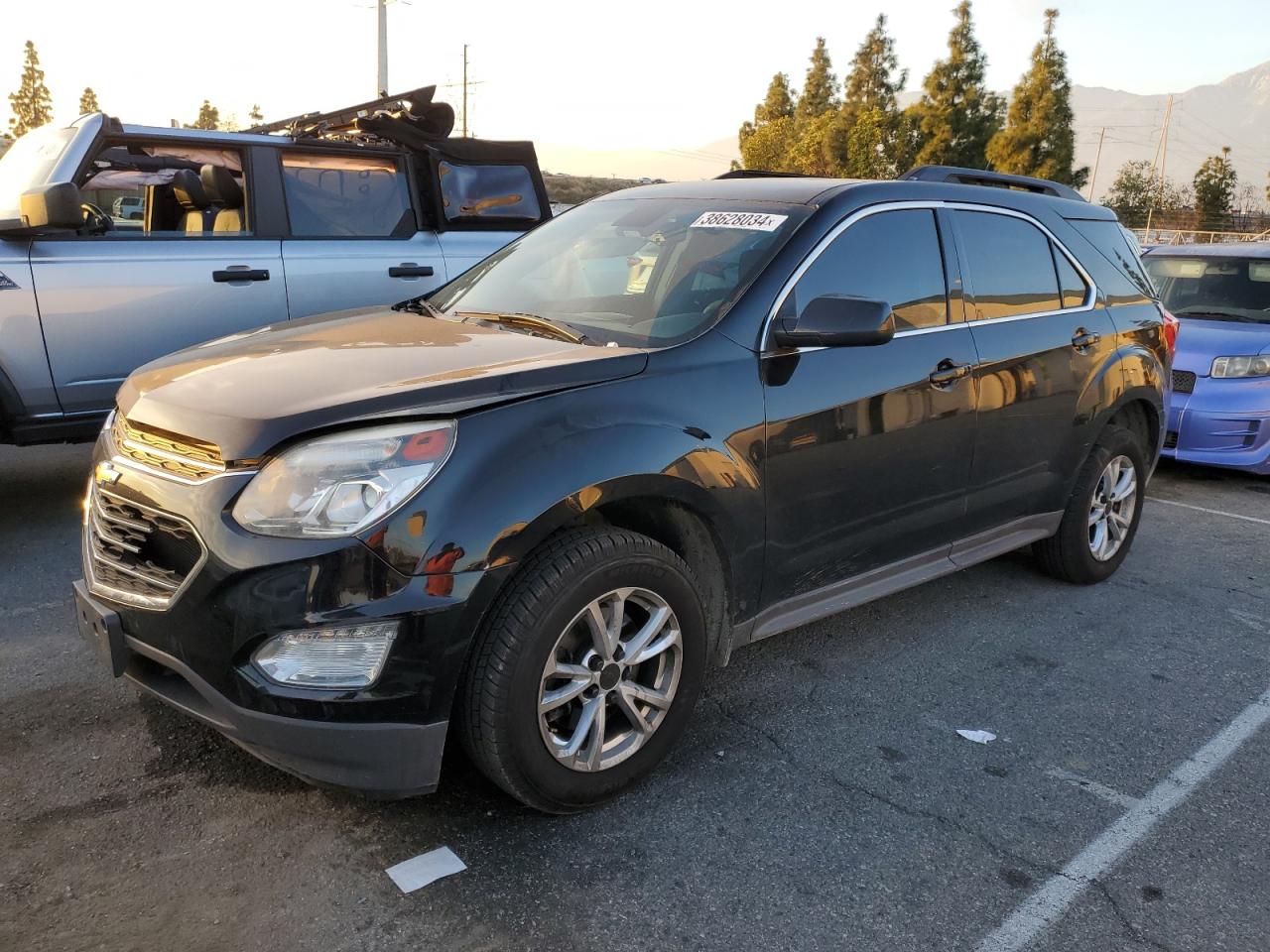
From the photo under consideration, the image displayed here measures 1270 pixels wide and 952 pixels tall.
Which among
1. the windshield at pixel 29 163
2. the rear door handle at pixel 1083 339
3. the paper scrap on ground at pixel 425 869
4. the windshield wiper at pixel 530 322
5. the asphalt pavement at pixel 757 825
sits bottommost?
the paper scrap on ground at pixel 425 869

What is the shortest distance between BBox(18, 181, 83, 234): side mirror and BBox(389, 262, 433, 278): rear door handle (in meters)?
1.76

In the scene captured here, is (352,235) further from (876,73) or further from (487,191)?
(876,73)

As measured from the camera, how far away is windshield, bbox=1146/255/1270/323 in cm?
775

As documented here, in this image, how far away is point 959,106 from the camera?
48.9 meters

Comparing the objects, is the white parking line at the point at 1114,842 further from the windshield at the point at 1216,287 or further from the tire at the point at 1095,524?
the windshield at the point at 1216,287

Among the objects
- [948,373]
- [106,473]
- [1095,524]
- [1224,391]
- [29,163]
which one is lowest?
[1095,524]

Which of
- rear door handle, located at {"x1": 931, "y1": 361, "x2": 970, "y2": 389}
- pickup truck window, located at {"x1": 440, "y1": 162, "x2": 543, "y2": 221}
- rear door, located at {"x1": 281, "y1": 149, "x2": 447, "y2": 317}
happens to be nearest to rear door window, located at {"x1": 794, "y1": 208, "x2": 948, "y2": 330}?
rear door handle, located at {"x1": 931, "y1": 361, "x2": 970, "y2": 389}

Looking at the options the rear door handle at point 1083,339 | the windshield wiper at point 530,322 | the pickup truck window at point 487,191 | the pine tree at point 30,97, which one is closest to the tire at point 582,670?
the windshield wiper at point 530,322

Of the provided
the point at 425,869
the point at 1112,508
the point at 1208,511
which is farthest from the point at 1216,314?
the point at 425,869

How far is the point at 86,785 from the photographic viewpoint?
281 centimetres

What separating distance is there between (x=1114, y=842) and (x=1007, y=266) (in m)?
2.30

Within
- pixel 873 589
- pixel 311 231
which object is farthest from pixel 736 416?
pixel 311 231

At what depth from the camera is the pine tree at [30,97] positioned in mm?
68938

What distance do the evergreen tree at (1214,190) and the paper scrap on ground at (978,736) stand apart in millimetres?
54521
